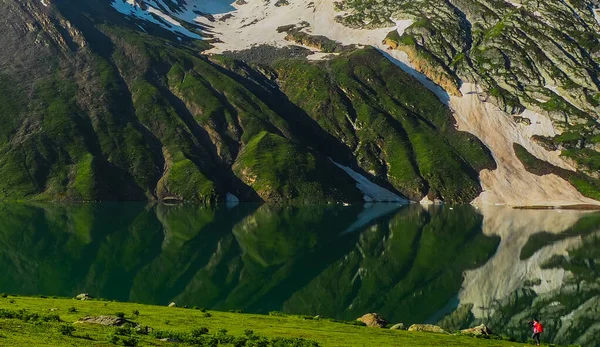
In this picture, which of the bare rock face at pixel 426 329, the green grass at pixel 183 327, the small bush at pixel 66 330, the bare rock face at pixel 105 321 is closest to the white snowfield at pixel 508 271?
the bare rock face at pixel 426 329

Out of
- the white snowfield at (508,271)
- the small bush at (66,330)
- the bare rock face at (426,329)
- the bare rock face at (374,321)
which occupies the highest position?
the small bush at (66,330)

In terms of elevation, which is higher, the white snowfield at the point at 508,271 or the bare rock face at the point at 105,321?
the bare rock face at the point at 105,321

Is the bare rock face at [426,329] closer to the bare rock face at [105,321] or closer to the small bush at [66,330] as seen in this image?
the bare rock face at [105,321]

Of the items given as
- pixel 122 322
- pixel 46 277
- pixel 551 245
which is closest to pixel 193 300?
pixel 46 277

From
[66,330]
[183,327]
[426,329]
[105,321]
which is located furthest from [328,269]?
[66,330]

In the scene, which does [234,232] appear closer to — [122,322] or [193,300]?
[193,300]

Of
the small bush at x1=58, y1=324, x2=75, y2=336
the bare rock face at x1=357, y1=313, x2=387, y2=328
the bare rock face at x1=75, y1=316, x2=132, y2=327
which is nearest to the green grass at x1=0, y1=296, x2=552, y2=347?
the small bush at x1=58, y1=324, x2=75, y2=336
